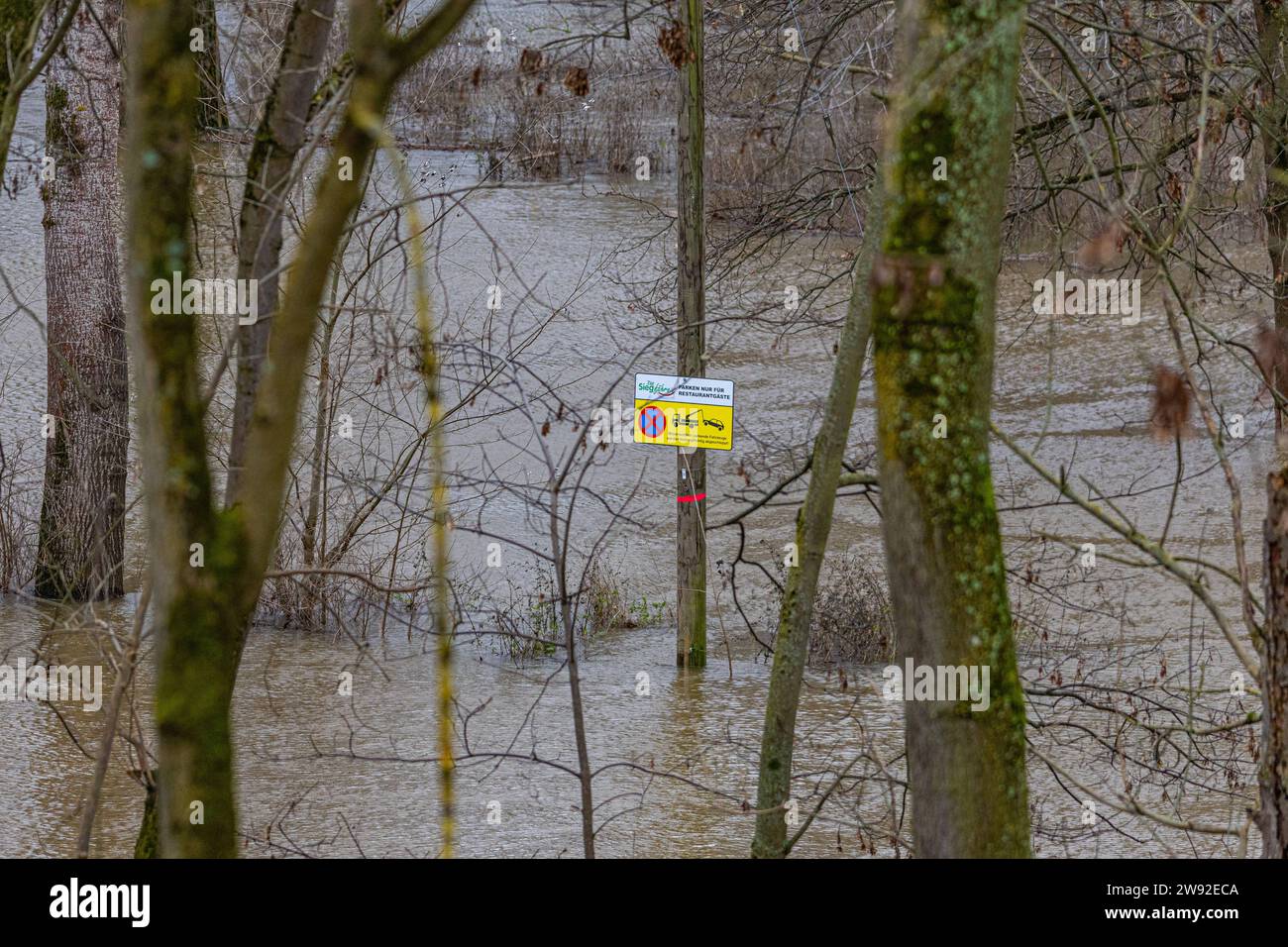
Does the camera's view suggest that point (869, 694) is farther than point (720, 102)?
No

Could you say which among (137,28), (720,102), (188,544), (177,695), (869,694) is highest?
(720,102)

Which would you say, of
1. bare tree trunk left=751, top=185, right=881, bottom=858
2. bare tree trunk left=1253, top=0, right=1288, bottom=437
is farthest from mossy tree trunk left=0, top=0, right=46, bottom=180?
bare tree trunk left=1253, top=0, right=1288, bottom=437

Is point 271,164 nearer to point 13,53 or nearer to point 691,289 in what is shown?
point 13,53

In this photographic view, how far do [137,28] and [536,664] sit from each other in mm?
8141

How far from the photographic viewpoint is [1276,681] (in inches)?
152

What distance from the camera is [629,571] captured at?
1309cm

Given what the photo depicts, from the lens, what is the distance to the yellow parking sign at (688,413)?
915 cm

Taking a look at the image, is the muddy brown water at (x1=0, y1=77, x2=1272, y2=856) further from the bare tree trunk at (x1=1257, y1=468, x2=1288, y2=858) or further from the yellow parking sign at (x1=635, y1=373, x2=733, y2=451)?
the bare tree trunk at (x1=1257, y1=468, x2=1288, y2=858)

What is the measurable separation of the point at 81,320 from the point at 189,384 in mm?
9137

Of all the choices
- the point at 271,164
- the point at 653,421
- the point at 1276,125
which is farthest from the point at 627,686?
the point at 271,164

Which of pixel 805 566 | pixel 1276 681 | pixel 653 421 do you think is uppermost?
pixel 653 421

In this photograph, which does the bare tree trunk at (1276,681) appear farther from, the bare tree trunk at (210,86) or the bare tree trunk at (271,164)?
the bare tree trunk at (210,86)

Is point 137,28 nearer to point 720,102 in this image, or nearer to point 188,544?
point 188,544

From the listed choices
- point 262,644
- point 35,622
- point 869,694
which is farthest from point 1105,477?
point 35,622
